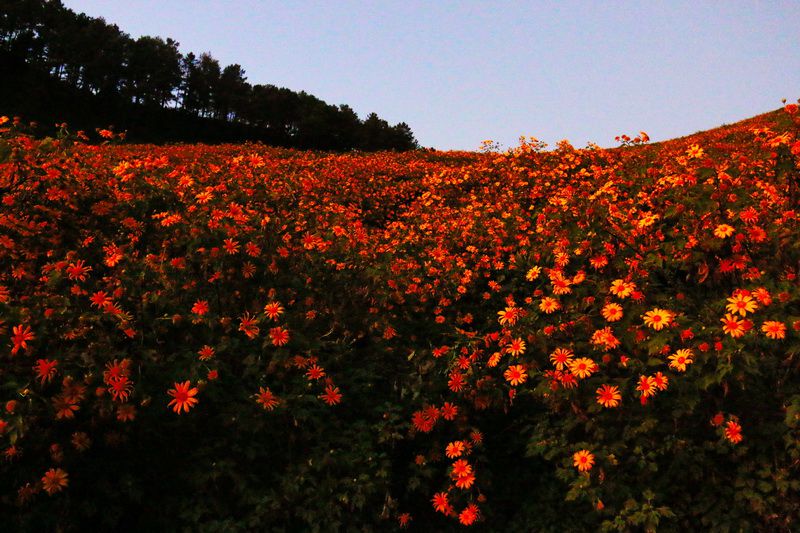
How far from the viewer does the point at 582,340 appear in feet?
14.2

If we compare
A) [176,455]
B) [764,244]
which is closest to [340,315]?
[176,455]

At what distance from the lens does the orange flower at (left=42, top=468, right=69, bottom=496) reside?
10.3 feet

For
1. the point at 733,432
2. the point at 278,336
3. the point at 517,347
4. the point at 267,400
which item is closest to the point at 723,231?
the point at 733,432

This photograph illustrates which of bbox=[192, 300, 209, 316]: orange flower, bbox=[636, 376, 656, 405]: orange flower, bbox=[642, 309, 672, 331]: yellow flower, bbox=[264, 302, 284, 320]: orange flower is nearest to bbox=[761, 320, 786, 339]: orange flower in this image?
bbox=[642, 309, 672, 331]: yellow flower

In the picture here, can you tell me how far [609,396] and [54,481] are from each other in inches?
140

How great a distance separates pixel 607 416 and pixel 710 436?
0.72 m

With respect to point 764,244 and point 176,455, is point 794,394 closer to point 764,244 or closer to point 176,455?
point 764,244

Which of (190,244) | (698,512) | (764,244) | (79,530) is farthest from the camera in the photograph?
(764,244)

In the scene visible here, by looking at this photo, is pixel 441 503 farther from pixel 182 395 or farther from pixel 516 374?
pixel 182 395

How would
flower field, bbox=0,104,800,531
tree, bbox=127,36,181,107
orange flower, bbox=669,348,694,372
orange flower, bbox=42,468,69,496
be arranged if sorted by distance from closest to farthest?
orange flower, bbox=42,468,69,496
flower field, bbox=0,104,800,531
orange flower, bbox=669,348,694,372
tree, bbox=127,36,181,107

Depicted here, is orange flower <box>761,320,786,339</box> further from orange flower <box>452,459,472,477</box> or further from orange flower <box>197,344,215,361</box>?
orange flower <box>197,344,215,361</box>

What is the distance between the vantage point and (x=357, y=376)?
447 cm

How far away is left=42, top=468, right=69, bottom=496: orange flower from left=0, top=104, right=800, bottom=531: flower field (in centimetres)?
1

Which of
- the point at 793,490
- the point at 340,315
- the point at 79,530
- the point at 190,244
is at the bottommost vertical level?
the point at 79,530
